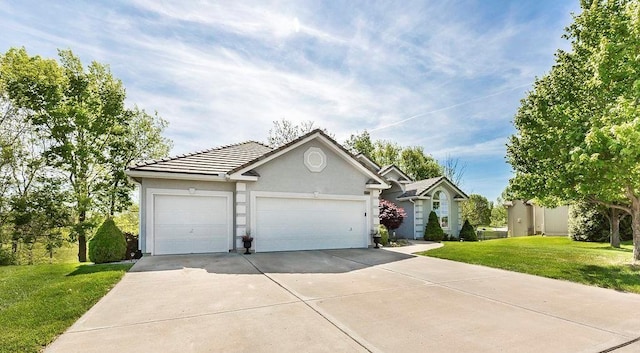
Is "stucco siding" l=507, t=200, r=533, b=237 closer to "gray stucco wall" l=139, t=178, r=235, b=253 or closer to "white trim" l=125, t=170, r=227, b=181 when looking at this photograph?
"white trim" l=125, t=170, r=227, b=181

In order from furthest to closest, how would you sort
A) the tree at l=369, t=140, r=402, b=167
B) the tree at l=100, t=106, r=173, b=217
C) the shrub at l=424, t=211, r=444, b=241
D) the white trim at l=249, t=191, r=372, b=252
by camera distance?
the tree at l=369, t=140, r=402, b=167 < the shrub at l=424, t=211, r=444, b=241 < the tree at l=100, t=106, r=173, b=217 < the white trim at l=249, t=191, r=372, b=252

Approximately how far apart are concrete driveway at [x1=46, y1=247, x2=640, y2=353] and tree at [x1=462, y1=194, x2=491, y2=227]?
37.8m

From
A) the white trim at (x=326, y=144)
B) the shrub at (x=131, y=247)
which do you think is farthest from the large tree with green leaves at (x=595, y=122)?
the shrub at (x=131, y=247)

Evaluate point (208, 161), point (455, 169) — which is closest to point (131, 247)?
point (208, 161)

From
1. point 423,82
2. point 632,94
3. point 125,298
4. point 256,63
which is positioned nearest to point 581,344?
point 125,298

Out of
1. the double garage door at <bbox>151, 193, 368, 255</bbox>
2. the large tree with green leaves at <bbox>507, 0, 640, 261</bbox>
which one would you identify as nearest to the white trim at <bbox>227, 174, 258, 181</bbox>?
the double garage door at <bbox>151, 193, 368, 255</bbox>

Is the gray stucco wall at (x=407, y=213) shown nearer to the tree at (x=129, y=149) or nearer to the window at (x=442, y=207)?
the window at (x=442, y=207)

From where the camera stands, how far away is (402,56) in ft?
42.6

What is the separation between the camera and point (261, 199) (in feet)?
40.2

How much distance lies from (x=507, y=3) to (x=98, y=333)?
46.1ft

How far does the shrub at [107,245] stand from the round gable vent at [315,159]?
705cm

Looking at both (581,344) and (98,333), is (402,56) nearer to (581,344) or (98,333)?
(581,344)

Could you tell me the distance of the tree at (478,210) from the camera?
4300cm

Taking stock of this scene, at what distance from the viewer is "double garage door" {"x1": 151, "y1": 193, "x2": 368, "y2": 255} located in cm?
1130
